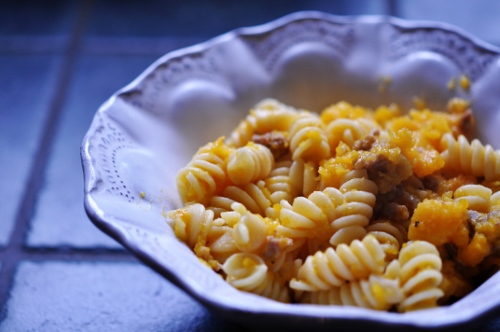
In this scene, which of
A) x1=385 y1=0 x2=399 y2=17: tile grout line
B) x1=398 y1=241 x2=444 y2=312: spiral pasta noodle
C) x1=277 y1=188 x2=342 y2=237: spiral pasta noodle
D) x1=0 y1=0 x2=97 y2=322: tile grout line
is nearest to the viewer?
x1=398 y1=241 x2=444 y2=312: spiral pasta noodle

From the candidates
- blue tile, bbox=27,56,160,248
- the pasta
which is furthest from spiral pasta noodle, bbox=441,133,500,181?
blue tile, bbox=27,56,160,248

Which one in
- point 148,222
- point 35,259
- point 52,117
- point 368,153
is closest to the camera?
point 148,222

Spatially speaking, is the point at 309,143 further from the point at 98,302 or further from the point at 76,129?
the point at 76,129

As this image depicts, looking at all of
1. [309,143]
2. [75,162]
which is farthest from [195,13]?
[309,143]

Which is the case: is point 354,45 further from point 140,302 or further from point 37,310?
point 37,310

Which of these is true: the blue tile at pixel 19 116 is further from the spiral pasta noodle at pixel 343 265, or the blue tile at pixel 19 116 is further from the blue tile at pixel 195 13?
the spiral pasta noodle at pixel 343 265

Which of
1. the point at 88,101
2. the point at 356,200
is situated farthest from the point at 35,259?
the point at 356,200

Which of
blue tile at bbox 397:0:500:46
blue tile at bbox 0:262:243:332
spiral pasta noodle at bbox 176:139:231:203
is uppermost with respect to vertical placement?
blue tile at bbox 397:0:500:46

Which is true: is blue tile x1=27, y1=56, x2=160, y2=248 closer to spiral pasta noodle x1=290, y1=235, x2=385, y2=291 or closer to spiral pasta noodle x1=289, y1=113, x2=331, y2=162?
spiral pasta noodle x1=289, y1=113, x2=331, y2=162
